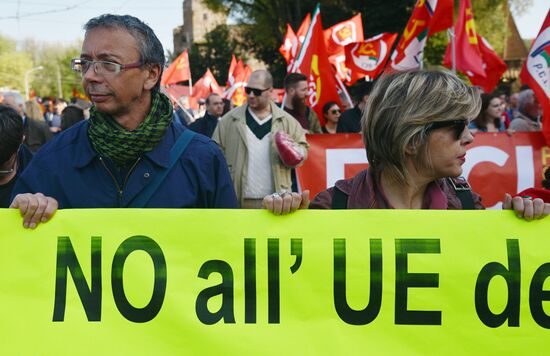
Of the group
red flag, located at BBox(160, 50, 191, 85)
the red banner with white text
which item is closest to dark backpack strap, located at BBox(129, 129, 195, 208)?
the red banner with white text

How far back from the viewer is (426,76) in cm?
251

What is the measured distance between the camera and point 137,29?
9.02 feet

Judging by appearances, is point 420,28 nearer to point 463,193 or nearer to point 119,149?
point 463,193

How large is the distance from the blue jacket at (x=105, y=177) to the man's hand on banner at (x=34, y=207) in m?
0.16

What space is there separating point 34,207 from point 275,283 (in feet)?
2.84

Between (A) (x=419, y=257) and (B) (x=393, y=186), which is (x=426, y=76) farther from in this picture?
(A) (x=419, y=257)

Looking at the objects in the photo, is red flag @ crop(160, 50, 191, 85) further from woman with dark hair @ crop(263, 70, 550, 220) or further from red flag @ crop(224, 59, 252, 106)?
woman with dark hair @ crop(263, 70, 550, 220)

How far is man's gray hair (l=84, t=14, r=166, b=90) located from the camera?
2.71 m

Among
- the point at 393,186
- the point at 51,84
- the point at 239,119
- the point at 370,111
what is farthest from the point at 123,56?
the point at 51,84

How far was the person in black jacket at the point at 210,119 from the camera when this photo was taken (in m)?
9.24

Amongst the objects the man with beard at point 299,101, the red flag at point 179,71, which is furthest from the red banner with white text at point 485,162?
the red flag at point 179,71

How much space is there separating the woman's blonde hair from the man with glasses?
0.67 meters

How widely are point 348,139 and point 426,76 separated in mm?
3992

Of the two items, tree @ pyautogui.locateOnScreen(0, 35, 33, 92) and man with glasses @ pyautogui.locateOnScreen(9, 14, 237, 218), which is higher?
tree @ pyautogui.locateOnScreen(0, 35, 33, 92)
